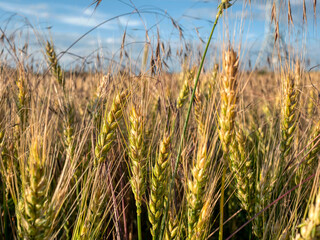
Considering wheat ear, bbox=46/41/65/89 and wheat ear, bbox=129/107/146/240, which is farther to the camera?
wheat ear, bbox=46/41/65/89

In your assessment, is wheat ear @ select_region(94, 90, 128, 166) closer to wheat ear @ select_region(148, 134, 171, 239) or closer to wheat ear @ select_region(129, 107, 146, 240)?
wheat ear @ select_region(129, 107, 146, 240)

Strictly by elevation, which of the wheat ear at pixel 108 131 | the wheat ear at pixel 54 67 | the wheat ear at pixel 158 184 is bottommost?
the wheat ear at pixel 158 184

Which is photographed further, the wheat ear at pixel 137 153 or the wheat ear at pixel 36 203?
the wheat ear at pixel 137 153

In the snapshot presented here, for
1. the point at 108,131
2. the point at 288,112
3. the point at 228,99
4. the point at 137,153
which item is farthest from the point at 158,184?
the point at 288,112

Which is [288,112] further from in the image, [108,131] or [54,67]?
[54,67]

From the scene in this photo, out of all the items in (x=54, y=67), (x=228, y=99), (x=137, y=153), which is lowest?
(x=137, y=153)

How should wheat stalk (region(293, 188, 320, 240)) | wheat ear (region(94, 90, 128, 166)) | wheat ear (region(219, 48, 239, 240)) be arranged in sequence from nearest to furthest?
wheat stalk (region(293, 188, 320, 240)) < wheat ear (region(219, 48, 239, 240)) < wheat ear (region(94, 90, 128, 166))

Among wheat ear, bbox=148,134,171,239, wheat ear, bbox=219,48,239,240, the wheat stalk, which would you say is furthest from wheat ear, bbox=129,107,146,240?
the wheat stalk

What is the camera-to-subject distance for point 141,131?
1.06 metres

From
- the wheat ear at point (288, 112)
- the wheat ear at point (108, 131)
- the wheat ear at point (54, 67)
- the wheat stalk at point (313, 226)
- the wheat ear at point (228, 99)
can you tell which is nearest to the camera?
the wheat stalk at point (313, 226)

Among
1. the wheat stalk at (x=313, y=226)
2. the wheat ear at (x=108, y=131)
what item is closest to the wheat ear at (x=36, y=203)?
the wheat ear at (x=108, y=131)

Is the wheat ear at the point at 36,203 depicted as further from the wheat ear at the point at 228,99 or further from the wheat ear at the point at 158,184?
the wheat ear at the point at 228,99

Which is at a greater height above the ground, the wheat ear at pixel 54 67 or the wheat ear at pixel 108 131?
the wheat ear at pixel 54 67

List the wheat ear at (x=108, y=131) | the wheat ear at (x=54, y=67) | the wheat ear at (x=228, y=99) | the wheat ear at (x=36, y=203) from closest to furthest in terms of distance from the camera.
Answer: the wheat ear at (x=36, y=203), the wheat ear at (x=228, y=99), the wheat ear at (x=108, y=131), the wheat ear at (x=54, y=67)
